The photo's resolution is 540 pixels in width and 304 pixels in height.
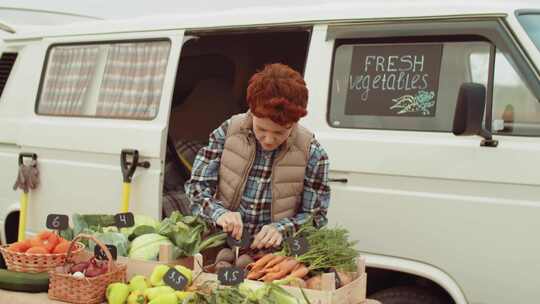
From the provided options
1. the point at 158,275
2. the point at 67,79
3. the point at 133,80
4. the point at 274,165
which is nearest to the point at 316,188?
the point at 274,165

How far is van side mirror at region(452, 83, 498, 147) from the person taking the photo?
3.93 meters

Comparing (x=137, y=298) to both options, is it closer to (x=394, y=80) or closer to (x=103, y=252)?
(x=103, y=252)

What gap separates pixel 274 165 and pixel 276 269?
25.0 inches

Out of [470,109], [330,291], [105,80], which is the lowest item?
[330,291]

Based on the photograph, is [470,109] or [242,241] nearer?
→ [242,241]

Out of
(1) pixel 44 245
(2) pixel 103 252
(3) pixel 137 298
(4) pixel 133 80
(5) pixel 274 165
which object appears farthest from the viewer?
(4) pixel 133 80

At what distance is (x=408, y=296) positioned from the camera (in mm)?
4441

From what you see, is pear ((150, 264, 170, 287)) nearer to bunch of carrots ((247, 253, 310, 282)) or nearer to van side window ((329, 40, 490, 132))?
bunch of carrots ((247, 253, 310, 282))

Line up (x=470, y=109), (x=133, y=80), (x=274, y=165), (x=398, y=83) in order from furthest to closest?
1. (x=133, y=80)
2. (x=398, y=83)
3. (x=470, y=109)
4. (x=274, y=165)

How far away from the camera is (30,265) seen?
11.2ft

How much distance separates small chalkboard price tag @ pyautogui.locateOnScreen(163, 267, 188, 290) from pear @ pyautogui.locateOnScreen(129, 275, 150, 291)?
0.18 metres

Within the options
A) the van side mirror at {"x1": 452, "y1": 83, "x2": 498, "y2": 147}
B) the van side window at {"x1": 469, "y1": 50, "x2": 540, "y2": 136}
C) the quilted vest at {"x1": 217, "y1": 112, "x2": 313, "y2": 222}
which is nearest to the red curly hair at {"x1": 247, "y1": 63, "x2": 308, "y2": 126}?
the quilted vest at {"x1": 217, "y1": 112, "x2": 313, "y2": 222}

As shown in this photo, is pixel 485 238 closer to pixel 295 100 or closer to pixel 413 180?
pixel 413 180

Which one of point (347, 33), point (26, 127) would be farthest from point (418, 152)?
point (26, 127)
